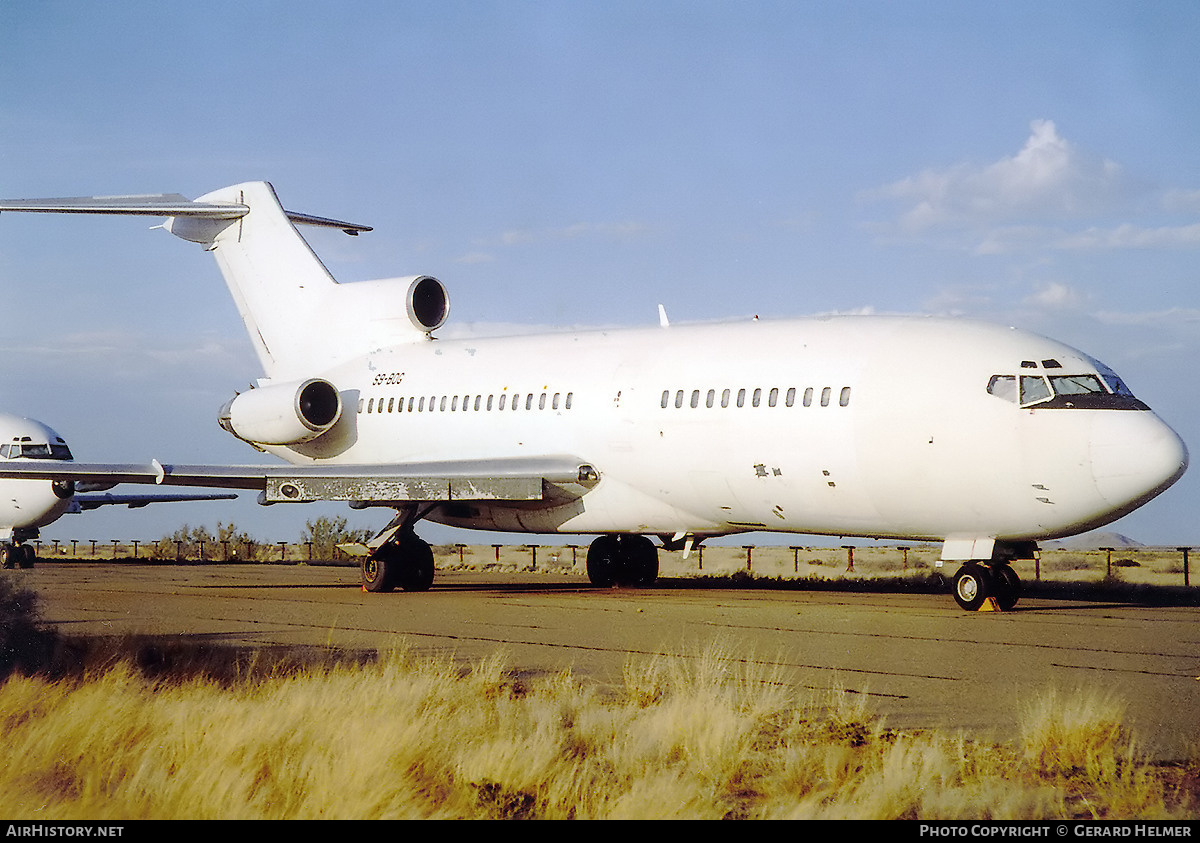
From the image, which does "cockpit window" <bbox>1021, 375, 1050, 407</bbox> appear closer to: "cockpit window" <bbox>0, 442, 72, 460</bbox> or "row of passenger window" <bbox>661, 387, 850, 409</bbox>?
"row of passenger window" <bbox>661, 387, 850, 409</bbox>

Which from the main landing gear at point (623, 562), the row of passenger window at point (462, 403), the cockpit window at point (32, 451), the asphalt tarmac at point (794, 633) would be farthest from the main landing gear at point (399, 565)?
the cockpit window at point (32, 451)

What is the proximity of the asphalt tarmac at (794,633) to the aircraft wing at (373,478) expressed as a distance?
1.71m

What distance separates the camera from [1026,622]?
631 inches

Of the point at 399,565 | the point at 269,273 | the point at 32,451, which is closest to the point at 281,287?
the point at 269,273

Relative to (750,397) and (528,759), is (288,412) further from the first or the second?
(528,759)

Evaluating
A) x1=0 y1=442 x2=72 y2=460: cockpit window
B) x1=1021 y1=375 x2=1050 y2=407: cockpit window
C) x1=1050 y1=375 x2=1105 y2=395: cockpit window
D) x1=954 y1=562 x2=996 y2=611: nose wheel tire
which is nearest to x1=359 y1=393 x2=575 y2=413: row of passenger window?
x1=954 y1=562 x2=996 y2=611: nose wheel tire

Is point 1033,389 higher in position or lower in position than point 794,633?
higher

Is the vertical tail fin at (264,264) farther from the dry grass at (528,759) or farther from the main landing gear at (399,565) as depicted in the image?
the dry grass at (528,759)

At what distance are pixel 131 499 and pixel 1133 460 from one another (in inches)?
1363

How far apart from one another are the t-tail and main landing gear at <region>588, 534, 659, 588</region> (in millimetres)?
6093

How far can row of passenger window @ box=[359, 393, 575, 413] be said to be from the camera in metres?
23.1

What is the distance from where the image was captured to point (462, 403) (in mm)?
24703

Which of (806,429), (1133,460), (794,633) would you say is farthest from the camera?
(806,429)
